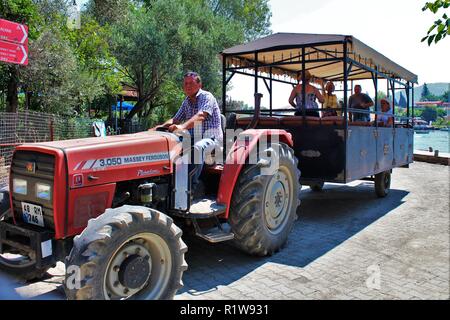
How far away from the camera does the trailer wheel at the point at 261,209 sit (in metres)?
4.74

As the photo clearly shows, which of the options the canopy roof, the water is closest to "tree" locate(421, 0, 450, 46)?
the canopy roof

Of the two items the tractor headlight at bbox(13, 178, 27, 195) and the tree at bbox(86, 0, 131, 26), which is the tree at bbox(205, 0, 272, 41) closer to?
the tree at bbox(86, 0, 131, 26)

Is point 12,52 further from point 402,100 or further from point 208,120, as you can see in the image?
point 402,100

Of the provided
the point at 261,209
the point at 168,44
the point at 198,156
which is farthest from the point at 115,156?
the point at 168,44

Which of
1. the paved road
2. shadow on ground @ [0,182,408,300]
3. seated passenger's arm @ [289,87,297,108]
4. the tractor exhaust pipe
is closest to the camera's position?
the paved road

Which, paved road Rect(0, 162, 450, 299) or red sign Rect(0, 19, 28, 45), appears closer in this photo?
paved road Rect(0, 162, 450, 299)

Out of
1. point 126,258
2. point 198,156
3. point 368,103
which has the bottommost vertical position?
point 126,258

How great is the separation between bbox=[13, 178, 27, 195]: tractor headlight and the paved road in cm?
90

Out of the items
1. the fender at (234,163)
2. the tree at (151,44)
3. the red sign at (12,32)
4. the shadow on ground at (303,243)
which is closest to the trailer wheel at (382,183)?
the shadow on ground at (303,243)

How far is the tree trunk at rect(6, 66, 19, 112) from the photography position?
13.0m

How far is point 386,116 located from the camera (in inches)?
356

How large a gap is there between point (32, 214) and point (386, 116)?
297 inches

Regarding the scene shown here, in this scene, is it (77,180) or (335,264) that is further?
(335,264)

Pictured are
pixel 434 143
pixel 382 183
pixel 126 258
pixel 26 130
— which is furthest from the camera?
pixel 434 143
